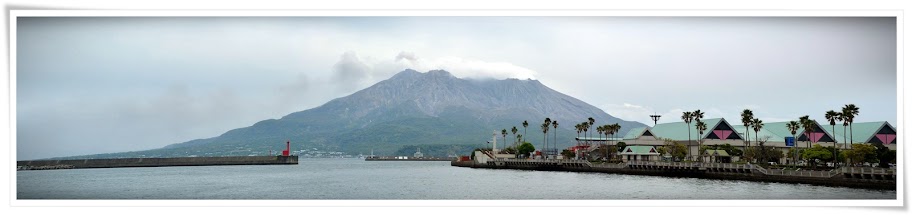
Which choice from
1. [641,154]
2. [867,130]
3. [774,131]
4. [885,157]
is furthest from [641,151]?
[885,157]

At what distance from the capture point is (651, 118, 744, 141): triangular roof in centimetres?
6844

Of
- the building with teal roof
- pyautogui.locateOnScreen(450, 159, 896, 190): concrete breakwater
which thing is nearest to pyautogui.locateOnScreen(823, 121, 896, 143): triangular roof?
the building with teal roof

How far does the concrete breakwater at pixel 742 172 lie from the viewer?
96.2ft

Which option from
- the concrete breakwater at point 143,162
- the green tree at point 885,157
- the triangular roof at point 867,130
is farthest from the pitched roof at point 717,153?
the concrete breakwater at point 143,162

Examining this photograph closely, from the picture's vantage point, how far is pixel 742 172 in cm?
3931

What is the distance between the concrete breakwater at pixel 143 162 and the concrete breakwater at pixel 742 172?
44.9 meters

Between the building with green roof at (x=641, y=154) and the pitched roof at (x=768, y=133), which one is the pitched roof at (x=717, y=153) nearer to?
the building with green roof at (x=641, y=154)

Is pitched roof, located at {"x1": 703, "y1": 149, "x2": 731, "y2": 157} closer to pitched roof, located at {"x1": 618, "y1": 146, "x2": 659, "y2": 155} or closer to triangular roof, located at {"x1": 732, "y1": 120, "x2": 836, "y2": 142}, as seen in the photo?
pitched roof, located at {"x1": 618, "y1": 146, "x2": 659, "y2": 155}

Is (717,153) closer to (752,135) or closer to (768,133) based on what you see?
(768,133)

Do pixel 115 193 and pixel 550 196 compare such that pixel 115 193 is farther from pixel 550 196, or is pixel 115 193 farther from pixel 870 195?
pixel 870 195

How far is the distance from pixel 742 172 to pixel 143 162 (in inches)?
2806

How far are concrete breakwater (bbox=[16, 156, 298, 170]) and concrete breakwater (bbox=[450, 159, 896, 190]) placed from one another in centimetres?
4490
